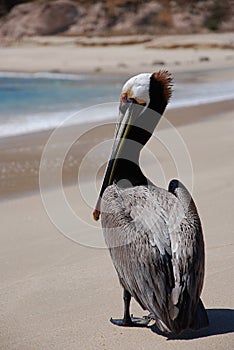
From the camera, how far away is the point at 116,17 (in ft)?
157

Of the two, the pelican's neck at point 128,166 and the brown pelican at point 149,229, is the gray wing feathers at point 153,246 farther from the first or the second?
the pelican's neck at point 128,166

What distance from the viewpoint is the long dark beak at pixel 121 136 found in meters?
4.04

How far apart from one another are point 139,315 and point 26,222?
2.08 meters

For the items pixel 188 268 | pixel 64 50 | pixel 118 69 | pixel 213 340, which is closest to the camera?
pixel 188 268

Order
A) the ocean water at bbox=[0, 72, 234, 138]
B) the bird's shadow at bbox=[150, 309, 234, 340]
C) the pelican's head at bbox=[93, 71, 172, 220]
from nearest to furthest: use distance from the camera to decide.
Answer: the bird's shadow at bbox=[150, 309, 234, 340] < the pelican's head at bbox=[93, 71, 172, 220] < the ocean water at bbox=[0, 72, 234, 138]

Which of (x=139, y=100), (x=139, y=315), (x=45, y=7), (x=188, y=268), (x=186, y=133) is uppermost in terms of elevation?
(x=139, y=100)

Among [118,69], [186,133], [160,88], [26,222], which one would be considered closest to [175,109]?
[186,133]

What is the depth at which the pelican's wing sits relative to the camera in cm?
334

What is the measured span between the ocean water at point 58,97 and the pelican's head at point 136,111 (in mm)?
7050

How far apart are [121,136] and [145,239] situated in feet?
2.69

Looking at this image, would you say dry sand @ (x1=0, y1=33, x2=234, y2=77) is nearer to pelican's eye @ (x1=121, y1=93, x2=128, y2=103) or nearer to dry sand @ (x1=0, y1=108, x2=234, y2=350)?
dry sand @ (x1=0, y1=108, x2=234, y2=350)

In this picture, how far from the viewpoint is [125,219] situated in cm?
362

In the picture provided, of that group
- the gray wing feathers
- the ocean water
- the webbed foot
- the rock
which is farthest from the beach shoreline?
the rock

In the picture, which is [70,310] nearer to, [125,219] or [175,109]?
[125,219]
